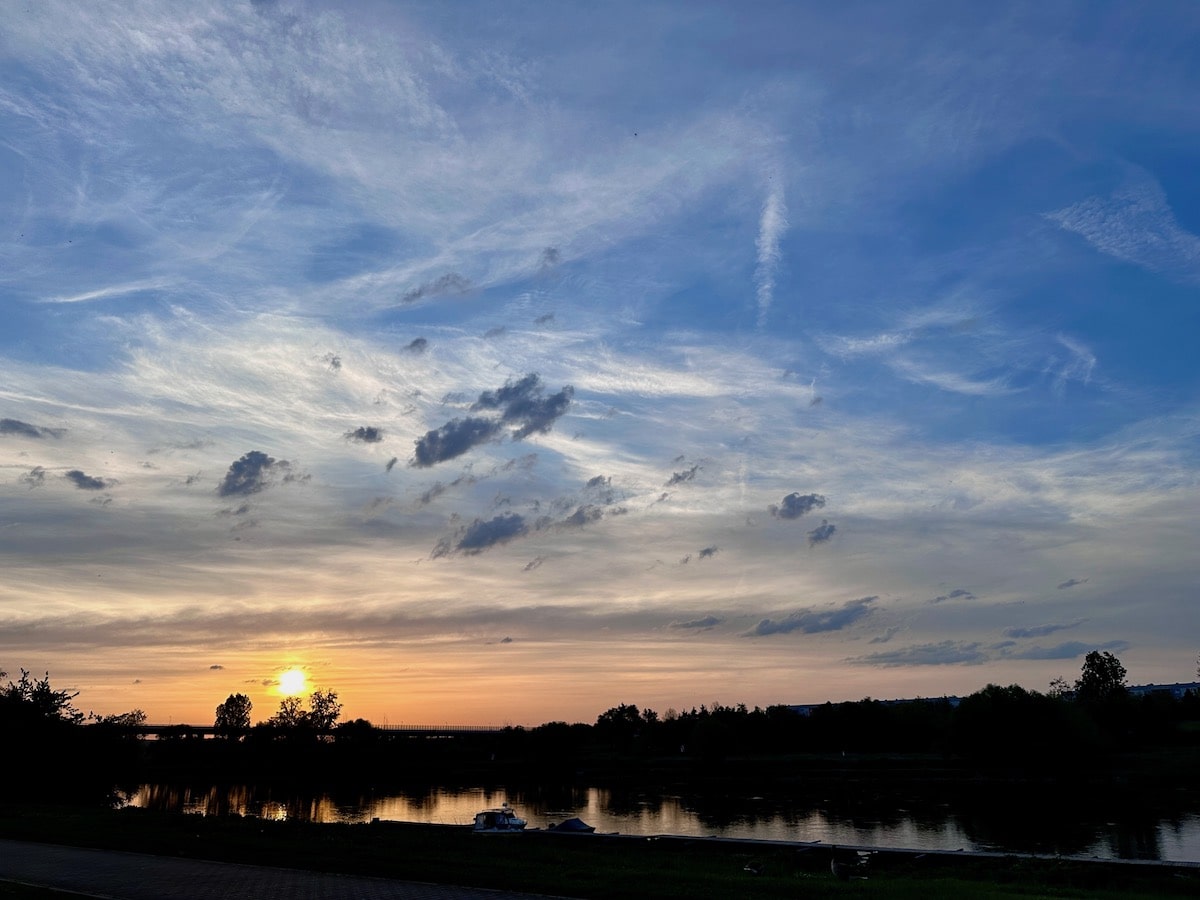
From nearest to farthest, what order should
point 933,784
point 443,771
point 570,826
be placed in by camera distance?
point 570,826, point 933,784, point 443,771

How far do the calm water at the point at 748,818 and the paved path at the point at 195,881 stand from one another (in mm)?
34929

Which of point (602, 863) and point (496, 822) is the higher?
point (602, 863)

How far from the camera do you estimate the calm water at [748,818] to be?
62.2 meters

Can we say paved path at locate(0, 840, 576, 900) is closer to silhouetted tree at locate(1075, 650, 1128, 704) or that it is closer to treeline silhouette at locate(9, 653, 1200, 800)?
treeline silhouette at locate(9, 653, 1200, 800)

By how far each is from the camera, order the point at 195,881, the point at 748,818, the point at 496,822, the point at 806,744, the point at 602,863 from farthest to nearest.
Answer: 1. the point at 806,744
2. the point at 748,818
3. the point at 496,822
4. the point at 602,863
5. the point at 195,881

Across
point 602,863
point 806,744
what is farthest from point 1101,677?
point 602,863

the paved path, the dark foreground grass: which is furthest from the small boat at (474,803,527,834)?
the paved path

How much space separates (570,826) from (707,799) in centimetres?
6014

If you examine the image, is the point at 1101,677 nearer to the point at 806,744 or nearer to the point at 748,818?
the point at 806,744

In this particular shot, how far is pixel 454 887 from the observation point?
72.6ft

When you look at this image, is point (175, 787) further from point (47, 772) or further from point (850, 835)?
point (850, 835)

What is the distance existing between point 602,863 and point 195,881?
438 inches

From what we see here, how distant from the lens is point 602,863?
92.7 ft

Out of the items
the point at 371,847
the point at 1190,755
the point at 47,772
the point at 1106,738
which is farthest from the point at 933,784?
the point at 371,847
